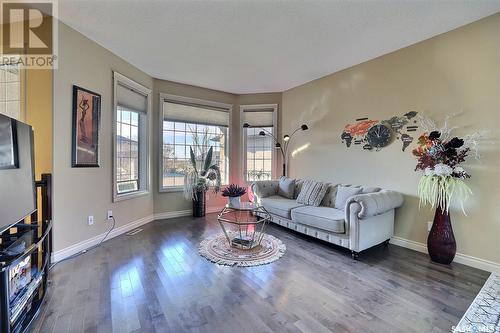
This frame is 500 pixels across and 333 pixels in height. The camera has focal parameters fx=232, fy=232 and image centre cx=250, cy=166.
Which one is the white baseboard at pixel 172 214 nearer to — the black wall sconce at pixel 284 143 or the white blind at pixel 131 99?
the white blind at pixel 131 99

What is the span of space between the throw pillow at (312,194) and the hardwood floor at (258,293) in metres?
0.90

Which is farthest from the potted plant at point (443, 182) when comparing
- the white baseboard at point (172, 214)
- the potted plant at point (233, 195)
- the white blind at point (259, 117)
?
the white baseboard at point (172, 214)

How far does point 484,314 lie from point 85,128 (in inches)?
180

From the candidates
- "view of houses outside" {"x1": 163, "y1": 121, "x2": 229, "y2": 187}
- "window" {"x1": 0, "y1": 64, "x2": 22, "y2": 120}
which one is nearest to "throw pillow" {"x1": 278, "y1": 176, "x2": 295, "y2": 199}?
"view of houses outside" {"x1": 163, "y1": 121, "x2": 229, "y2": 187}

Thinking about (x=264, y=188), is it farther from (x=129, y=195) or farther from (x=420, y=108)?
(x=420, y=108)

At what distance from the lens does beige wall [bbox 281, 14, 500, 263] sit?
2.59 meters

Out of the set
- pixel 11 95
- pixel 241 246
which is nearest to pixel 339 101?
pixel 241 246

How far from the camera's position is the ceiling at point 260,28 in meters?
2.40

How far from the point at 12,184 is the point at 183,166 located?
11.1 feet

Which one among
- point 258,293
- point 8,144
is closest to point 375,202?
point 258,293

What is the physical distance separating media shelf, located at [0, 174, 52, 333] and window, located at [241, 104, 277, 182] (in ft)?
12.9

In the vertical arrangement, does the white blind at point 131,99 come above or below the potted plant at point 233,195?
above

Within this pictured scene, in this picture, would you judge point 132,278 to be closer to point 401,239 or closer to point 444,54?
point 401,239

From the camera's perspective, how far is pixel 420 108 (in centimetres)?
313
